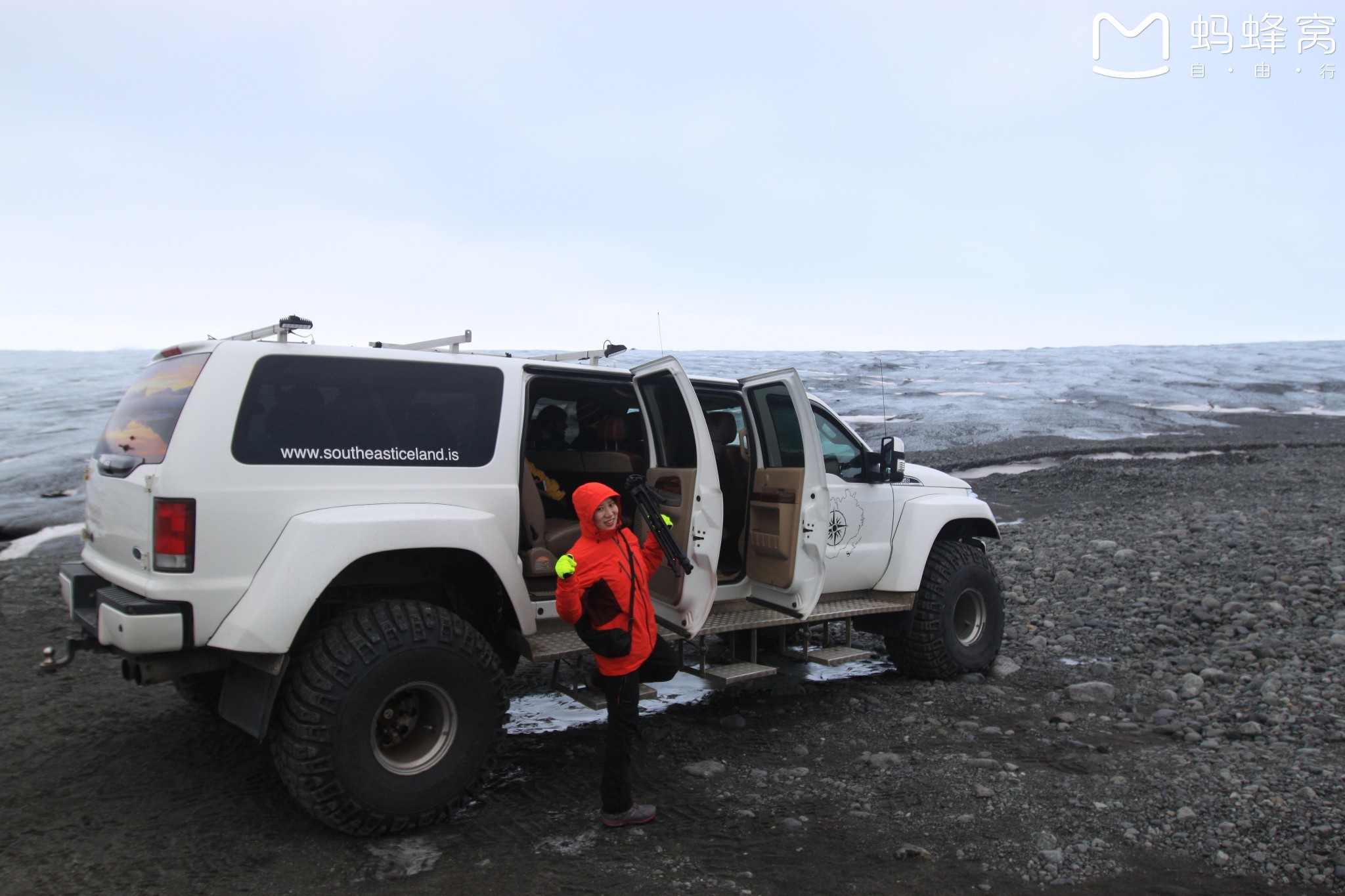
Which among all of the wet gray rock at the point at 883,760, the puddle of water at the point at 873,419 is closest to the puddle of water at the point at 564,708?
the wet gray rock at the point at 883,760

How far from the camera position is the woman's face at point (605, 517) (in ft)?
13.3

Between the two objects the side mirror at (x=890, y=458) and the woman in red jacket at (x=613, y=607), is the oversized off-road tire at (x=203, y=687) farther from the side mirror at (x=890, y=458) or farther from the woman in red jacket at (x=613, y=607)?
the side mirror at (x=890, y=458)

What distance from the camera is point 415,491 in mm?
4309

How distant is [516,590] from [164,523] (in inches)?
64.1

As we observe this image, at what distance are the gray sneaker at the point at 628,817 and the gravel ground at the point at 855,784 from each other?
0.22 feet

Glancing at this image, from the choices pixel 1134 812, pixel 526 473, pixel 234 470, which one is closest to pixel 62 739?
pixel 234 470

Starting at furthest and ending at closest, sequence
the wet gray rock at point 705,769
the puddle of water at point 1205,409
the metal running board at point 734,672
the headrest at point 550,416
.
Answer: the puddle of water at point 1205,409 → the headrest at point 550,416 → the metal running board at point 734,672 → the wet gray rock at point 705,769

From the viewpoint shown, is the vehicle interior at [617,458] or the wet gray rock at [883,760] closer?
the wet gray rock at [883,760]

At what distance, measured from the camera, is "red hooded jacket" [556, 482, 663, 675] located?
13.1ft

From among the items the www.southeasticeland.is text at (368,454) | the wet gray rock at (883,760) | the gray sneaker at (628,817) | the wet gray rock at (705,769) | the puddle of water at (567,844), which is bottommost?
the wet gray rock at (705,769)

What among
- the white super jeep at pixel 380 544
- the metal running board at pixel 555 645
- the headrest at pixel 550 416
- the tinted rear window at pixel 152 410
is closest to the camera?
the white super jeep at pixel 380 544

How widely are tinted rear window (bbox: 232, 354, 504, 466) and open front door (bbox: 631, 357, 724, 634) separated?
1.03 meters

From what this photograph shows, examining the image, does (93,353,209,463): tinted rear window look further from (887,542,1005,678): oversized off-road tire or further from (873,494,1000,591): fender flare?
(887,542,1005,678): oversized off-road tire

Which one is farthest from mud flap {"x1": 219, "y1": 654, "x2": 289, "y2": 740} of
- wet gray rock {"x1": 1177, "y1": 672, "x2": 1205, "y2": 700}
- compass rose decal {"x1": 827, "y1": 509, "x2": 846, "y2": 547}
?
wet gray rock {"x1": 1177, "y1": 672, "x2": 1205, "y2": 700}
